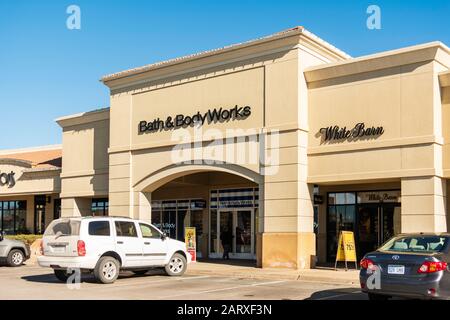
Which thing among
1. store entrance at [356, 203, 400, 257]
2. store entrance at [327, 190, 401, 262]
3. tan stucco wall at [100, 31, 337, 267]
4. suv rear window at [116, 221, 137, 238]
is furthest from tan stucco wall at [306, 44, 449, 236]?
suv rear window at [116, 221, 137, 238]

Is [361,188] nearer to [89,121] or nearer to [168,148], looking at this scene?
[168,148]

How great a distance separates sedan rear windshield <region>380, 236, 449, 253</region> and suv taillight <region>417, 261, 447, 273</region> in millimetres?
560

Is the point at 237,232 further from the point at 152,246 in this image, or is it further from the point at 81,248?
the point at 81,248

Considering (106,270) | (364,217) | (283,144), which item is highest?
(283,144)

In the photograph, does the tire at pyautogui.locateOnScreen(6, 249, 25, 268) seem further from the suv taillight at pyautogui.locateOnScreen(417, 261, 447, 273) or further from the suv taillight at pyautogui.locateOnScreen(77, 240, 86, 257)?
the suv taillight at pyautogui.locateOnScreen(417, 261, 447, 273)

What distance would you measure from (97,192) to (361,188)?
38.2 ft

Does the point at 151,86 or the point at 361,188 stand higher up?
the point at 151,86

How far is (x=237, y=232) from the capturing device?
2709cm

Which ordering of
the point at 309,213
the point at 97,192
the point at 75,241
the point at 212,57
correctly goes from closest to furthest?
the point at 75,241 → the point at 309,213 → the point at 212,57 → the point at 97,192

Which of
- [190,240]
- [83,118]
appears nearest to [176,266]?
Answer: [190,240]

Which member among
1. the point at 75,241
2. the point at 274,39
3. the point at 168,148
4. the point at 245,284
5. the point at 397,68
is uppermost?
the point at 274,39

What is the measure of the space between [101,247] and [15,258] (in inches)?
323
